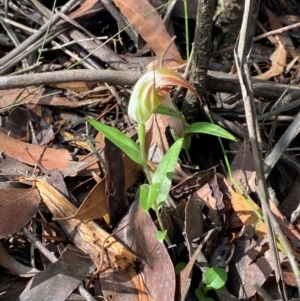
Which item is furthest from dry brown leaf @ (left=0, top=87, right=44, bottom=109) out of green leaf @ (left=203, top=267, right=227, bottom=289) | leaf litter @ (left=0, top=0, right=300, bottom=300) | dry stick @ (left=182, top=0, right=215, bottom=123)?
green leaf @ (left=203, top=267, right=227, bottom=289)

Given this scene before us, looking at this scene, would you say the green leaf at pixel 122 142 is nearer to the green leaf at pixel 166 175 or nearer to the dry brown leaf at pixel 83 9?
the green leaf at pixel 166 175

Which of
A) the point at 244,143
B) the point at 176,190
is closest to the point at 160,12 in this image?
the point at 244,143

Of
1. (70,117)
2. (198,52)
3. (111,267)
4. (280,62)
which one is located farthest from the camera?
(280,62)

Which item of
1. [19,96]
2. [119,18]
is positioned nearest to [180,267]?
Answer: [19,96]

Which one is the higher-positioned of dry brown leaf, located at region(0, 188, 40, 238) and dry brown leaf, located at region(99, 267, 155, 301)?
dry brown leaf, located at region(0, 188, 40, 238)

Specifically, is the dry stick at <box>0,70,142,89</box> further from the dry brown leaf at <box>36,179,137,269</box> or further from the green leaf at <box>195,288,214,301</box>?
the green leaf at <box>195,288,214,301</box>

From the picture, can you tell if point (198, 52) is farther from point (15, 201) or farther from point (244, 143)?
point (15, 201)
